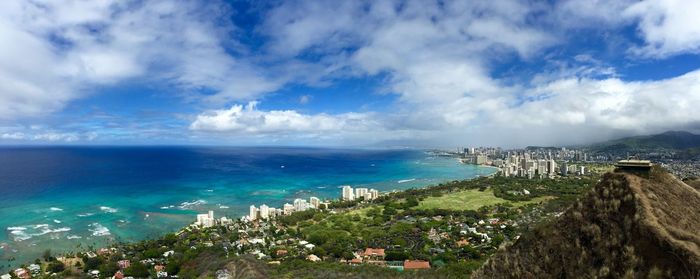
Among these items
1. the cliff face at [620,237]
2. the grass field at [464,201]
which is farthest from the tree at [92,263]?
the grass field at [464,201]

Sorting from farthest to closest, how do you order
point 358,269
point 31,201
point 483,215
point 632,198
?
1. point 31,201
2. point 483,215
3. point 358,269
4. point 632,198

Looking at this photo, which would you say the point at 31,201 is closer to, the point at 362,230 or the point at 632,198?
the point at 362,230

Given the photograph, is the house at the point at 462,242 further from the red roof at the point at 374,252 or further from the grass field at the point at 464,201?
the grass field at the point at 464,201

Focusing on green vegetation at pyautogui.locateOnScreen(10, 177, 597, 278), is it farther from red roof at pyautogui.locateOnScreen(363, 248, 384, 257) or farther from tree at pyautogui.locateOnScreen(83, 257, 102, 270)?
red roof at pyautogui.locateOnScreen(363, 248, 384, 257)

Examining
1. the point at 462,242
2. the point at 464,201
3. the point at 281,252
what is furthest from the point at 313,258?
the point at 464,201

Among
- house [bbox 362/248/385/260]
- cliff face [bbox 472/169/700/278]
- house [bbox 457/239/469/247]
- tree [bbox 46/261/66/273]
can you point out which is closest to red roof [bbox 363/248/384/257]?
house [bbox 362/248/385/260]

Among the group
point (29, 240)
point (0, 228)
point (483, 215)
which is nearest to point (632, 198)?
point (483, 215)
